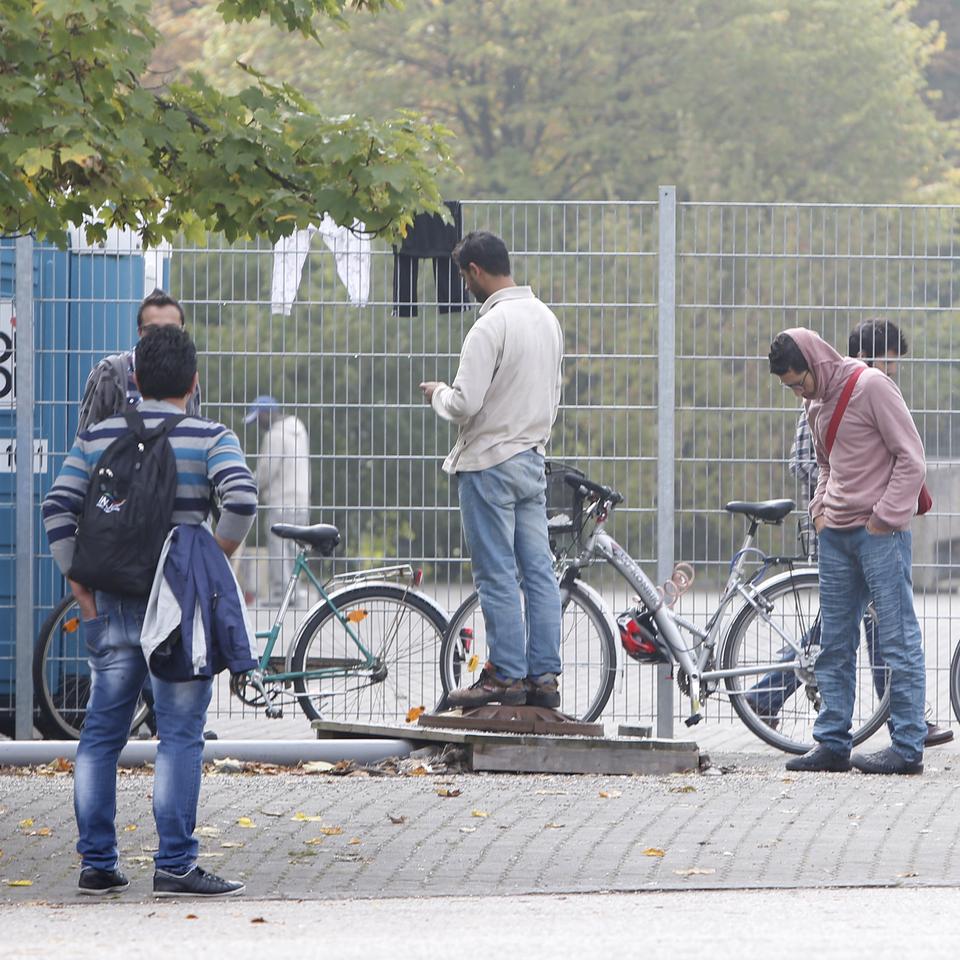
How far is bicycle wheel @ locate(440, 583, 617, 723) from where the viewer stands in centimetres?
932

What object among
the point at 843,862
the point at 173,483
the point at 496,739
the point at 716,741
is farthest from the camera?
the point at 716,741

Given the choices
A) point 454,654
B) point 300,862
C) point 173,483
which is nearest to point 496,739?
point 454,654

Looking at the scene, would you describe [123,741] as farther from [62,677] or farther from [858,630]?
[858,630]

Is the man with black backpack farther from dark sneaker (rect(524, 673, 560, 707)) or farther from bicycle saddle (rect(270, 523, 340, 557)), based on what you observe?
bicycle saddle (rect(270, 523, 340, 557))

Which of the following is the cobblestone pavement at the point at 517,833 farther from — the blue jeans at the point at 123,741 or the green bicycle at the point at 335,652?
the green bicycle at the point at 335,652

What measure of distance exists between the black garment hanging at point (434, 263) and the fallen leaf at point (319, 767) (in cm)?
228

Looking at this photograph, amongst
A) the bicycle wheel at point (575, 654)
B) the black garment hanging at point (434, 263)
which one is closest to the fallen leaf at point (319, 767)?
the bicycle wheel at point (575, 654)

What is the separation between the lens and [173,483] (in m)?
5.95

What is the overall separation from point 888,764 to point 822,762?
0.28 metres

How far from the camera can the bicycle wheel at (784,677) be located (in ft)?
30.3

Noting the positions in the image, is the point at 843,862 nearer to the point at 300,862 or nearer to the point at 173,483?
the point at 300,862

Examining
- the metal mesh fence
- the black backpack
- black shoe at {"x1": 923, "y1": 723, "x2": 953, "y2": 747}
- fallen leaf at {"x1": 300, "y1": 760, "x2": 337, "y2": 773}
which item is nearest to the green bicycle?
the metal mesh fence

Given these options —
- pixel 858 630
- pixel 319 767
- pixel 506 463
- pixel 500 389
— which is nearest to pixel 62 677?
pixel 319 767

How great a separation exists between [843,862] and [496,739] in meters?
2.13
